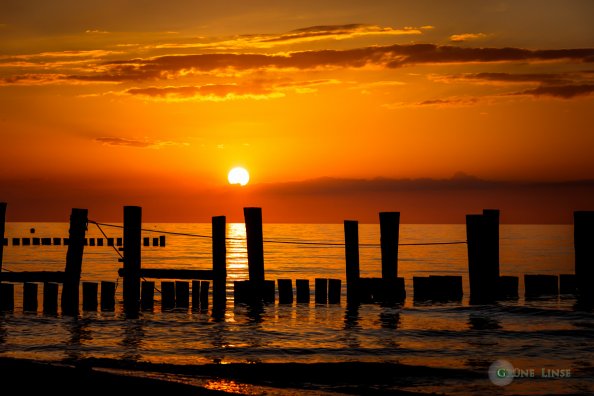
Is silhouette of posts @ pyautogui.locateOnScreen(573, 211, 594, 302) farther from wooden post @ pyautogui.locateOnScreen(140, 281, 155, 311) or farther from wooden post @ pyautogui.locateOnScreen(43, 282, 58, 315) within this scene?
wooden post @ pyautogui.locateOnScreen(43, 282, 58, 315)

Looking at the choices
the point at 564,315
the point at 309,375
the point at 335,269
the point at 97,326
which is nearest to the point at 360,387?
the point at 309,375

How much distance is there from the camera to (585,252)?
2222 centimetres

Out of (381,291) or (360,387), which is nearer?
(360,387)

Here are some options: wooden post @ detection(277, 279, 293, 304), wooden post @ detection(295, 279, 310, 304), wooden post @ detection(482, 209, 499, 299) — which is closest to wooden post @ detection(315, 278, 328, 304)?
wooden post @ detection(295, 279, 310, 304)

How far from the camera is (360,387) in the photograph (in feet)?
41.3

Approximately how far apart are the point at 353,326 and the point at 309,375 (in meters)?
6.15

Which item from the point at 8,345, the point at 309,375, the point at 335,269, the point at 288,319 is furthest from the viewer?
the point at 335,269

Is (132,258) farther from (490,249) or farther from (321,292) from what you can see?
(490,249)

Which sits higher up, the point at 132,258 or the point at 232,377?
the point at 132,258

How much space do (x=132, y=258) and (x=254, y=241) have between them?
3.30 metres

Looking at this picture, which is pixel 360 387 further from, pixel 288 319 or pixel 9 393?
pixel 288 319

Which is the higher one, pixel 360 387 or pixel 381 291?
pixel 381 291

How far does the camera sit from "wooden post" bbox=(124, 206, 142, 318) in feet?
63.1

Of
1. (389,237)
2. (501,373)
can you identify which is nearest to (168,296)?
(389,237)
